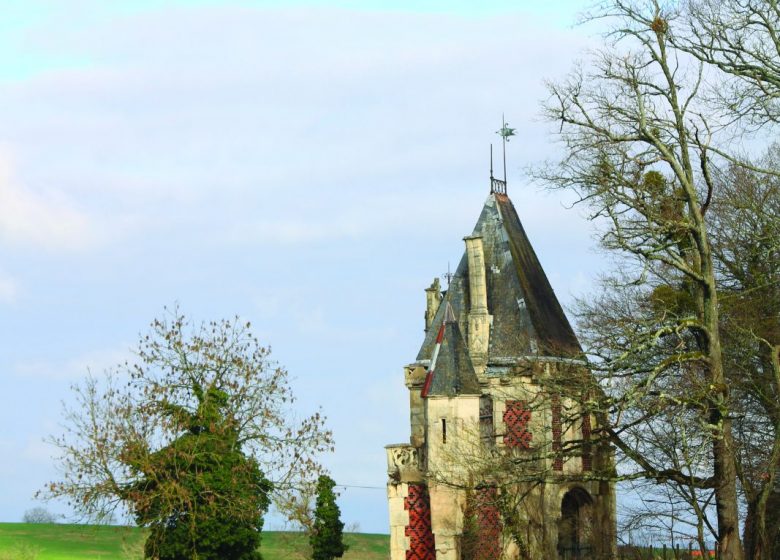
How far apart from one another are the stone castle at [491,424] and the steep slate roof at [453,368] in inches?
1.2

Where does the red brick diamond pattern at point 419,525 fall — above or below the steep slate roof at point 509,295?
below

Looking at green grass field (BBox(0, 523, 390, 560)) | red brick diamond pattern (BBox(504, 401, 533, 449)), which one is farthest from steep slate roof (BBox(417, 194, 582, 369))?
green grass field (BBox(0, 523, 390, 560))

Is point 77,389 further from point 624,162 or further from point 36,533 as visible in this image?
point 36,533

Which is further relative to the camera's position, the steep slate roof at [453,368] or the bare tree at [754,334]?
the steep slate roof at [453,368]

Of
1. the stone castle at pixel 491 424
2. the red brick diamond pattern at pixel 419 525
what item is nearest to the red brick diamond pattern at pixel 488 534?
the stone castle at pixel 491 424

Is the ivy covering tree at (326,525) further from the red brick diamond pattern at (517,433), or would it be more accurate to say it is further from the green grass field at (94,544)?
the red brick diamond pattern at (517,433)

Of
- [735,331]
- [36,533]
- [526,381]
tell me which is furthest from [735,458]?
[36,533]

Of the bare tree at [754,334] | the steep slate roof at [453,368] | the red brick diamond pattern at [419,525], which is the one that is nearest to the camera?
the bare tree at [754,334]

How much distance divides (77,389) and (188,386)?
2.99m

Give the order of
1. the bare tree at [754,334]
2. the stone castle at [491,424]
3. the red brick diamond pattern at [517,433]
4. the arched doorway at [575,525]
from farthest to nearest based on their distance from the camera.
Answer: the arched doorway at [575,525] < the red brick diamond pattern at [517,433] < the stone castle at [491,424] < the bare tree at [754,334]

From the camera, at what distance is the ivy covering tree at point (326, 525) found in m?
39.5

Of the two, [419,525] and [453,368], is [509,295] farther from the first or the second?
[419,525]

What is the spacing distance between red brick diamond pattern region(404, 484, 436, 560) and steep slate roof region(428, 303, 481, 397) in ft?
11.4

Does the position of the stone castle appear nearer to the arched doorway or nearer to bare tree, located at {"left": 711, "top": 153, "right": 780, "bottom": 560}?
the arched doorway
